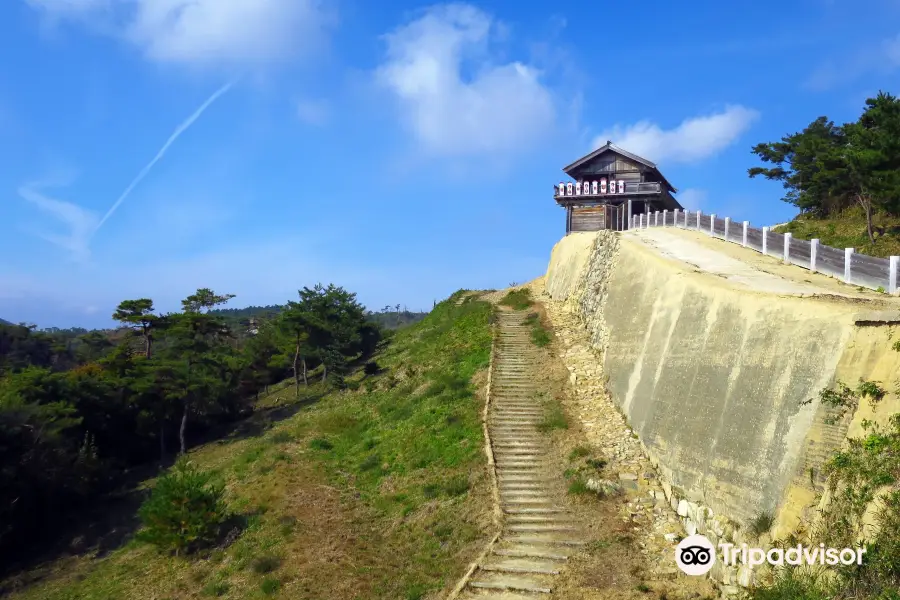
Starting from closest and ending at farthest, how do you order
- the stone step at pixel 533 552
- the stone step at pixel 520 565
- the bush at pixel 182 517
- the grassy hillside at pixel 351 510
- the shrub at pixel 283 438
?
the stone step at pixel 520 565
the stone step at pixel 533 552
the grassy hillside at pixel 351 510
the bush at pixel 182 517
the shrub at pixel 283 438

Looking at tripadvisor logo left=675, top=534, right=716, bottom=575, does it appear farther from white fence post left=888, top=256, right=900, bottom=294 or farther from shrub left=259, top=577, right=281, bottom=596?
shrub left=259, top=577, right=281, bottom=596

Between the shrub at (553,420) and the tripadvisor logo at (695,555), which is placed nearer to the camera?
the tripadvisor logo at (695,555)

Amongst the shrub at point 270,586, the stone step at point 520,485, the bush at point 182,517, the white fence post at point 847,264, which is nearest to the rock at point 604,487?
the stone step at point 520,485

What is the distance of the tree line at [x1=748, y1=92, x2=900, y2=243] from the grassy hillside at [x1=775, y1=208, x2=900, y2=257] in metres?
0.53

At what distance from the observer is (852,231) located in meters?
25.8

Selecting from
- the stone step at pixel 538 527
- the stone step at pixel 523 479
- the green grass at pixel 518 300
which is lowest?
the stone step at pixel 538 527

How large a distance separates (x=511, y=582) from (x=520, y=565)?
1.86 ft

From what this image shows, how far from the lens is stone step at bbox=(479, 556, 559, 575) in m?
10.8

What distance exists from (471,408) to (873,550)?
1347 cm

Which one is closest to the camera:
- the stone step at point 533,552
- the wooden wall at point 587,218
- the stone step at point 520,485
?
the stone step at point 533,552

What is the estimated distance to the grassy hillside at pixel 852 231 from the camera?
21.9 meters

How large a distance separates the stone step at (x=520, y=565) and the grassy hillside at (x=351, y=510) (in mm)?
699

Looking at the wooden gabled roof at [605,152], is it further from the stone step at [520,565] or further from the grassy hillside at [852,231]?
the stone step at [520,565]

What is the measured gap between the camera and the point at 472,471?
613 inches
